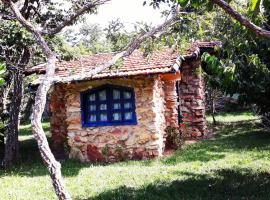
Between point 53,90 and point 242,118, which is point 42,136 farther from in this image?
point 242,118

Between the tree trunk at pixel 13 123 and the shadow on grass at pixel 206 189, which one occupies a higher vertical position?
the tree trunk at pixel 13 123

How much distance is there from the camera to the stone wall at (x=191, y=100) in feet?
50.6

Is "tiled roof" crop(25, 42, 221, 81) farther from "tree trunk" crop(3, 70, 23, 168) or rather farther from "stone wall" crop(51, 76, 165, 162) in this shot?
"tree trunk" crop(3, 70, 23, 168)

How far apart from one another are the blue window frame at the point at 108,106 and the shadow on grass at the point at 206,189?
3.98 meters

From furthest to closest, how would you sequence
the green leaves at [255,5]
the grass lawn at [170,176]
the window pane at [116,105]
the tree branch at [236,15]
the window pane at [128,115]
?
the window pane at [116,105] < the window pane at [128,115] < the grass lawn at [170,176] < the tree branch at [236,15] < the green leaves at [255,5]

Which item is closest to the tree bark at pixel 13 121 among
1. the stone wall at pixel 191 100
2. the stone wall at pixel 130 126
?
the stone wall at pixel 130 126

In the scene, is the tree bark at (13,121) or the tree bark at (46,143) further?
the tree bark at (13,121)

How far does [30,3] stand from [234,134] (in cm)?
927

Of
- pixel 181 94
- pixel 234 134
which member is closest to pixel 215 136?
pixel 234 134

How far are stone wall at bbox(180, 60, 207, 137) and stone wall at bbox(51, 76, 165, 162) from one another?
7.95 feet

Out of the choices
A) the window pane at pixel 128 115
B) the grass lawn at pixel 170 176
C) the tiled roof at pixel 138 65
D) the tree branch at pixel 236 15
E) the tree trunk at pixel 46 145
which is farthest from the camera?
the window pane at pixel 128 115

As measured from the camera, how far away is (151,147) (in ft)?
40.2

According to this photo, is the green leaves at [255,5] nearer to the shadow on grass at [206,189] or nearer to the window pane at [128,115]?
the shadow on grass at [206,189]

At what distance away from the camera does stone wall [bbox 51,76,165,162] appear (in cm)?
1229
